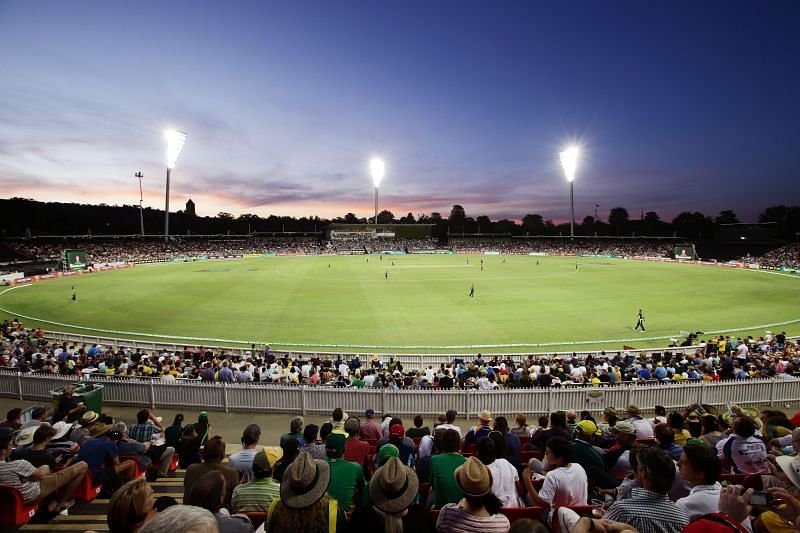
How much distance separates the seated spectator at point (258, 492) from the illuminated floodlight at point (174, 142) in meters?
87.0

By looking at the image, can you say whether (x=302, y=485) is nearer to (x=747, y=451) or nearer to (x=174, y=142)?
(x=747, y=451)

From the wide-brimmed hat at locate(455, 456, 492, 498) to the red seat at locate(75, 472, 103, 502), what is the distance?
599cm

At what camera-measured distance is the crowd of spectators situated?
10.9ft

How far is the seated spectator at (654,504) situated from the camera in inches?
133

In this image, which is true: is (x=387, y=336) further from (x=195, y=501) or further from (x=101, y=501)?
(x=195, y=501)

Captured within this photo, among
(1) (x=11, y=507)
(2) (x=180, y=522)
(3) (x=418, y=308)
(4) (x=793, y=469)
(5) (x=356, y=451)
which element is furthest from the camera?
(3) (x=418, y=308)

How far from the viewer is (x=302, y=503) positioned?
3281 mm

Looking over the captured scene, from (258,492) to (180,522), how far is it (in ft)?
8.77

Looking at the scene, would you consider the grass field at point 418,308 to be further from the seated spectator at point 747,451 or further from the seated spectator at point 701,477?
the seated spectator at point 701,477

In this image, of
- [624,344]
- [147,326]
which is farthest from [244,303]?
[624,344]

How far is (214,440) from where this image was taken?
5.11m

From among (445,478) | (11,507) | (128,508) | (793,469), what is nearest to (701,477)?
(793,469)

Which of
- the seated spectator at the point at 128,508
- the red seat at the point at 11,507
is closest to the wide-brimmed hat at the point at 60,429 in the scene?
the red seat at the point at 11,507

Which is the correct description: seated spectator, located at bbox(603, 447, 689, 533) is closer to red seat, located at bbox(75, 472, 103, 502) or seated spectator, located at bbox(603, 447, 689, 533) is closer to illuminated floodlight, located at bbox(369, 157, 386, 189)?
red seat, located at bbox(75, 472, 103, 502)
